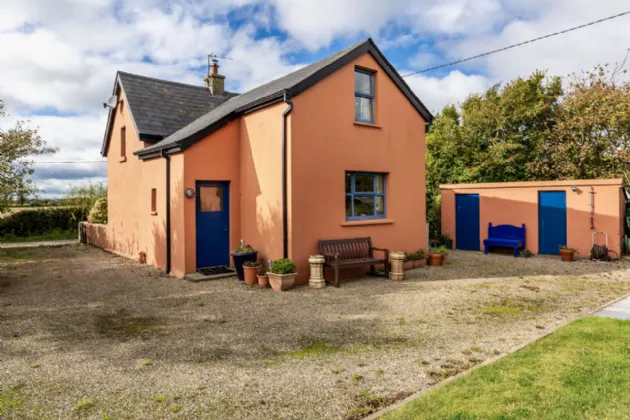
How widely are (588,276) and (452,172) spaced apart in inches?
457

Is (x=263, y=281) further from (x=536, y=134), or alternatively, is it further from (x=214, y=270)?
(x=536, y=134)

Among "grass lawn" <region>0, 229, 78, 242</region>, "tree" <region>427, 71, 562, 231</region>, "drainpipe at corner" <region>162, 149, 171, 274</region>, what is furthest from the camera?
"tree" <region>427, 71, 562, 231</region>

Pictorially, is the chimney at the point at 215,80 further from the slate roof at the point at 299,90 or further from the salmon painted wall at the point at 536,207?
the salmon painted wall at the point at 536,207

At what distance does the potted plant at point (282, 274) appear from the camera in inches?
350

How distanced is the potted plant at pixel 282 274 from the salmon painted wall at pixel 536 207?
9948 mm

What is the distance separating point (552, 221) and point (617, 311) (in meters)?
8.11

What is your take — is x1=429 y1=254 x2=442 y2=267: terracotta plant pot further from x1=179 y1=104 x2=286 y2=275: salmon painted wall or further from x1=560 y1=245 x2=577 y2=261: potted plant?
x1=179 y1=104 x2=286 y2=275: salmon painted wall

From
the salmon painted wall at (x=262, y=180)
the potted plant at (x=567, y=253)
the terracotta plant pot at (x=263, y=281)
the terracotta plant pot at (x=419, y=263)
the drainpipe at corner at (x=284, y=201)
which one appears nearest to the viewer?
the terracotta plant pot at (x=263, y=281)

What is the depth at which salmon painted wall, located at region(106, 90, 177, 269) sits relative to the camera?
39.1ft

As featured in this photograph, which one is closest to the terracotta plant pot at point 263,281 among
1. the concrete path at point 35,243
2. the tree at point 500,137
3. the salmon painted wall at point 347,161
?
the salmon painted wall at point 347,161

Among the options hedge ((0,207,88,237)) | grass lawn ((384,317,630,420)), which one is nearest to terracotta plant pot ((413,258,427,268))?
grass lawn ((384,317,630,420))

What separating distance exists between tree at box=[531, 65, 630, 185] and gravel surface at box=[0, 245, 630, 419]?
441 inches

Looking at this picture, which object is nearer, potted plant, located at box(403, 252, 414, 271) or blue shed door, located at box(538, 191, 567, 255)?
potted plant, located at box(403, 252, 414, 271)

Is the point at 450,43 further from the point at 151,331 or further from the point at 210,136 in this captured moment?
the point at 151,331
